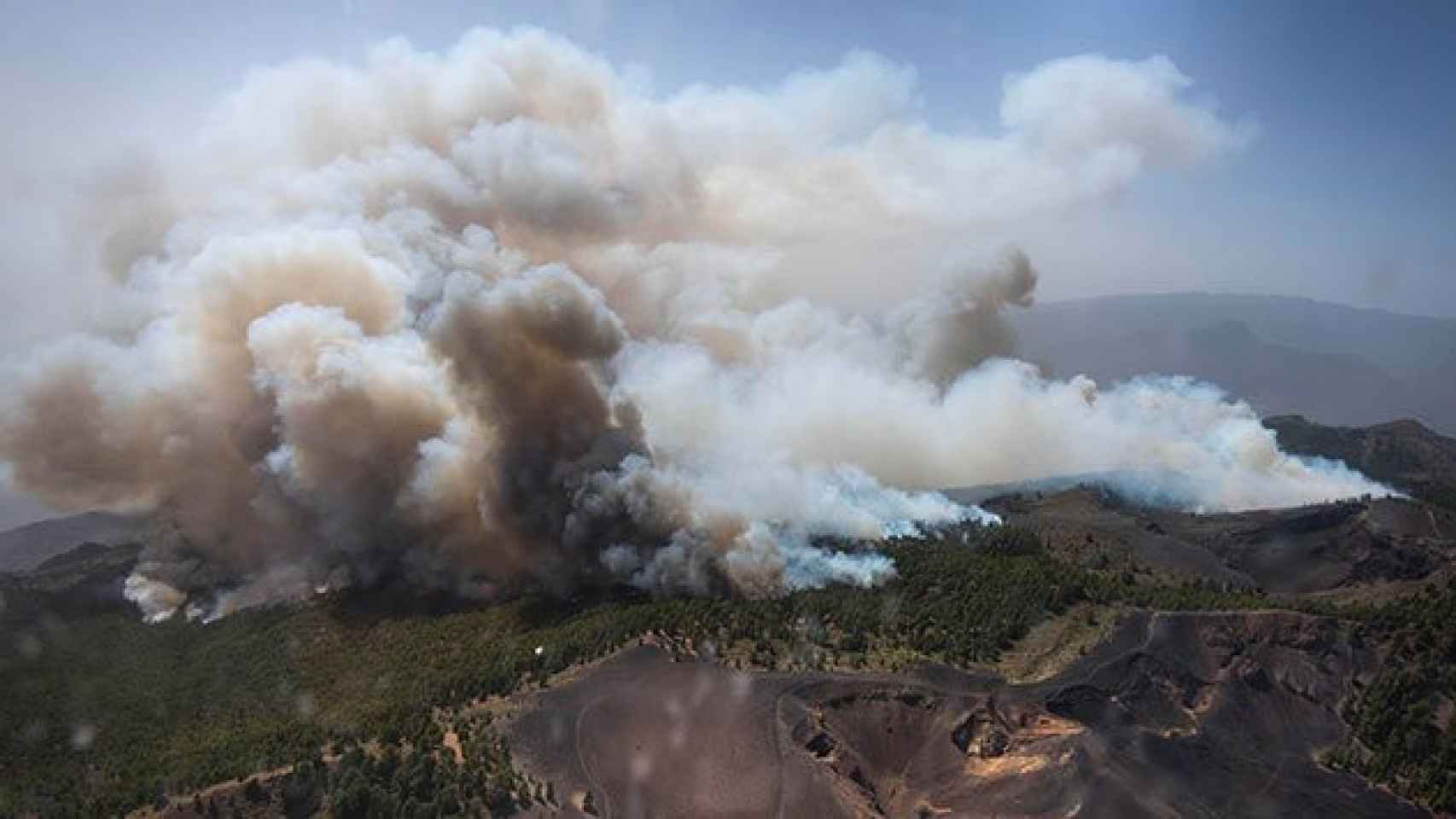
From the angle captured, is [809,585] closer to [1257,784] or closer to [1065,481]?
[1257,784]

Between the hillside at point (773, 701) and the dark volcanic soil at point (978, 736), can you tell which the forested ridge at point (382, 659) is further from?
the dark volcanic soil at point (978, 736)

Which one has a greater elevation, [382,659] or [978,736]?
[382,659]

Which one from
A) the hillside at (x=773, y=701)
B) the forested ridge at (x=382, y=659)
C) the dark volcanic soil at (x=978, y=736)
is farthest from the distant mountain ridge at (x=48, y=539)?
the dark volcanic soil at (x=978, y=736)

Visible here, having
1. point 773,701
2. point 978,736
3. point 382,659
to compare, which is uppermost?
point 773,701

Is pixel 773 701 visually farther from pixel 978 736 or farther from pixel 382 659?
pixel 382 659

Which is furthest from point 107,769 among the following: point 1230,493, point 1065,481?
point 1230,493

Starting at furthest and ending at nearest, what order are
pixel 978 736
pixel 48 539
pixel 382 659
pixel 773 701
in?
pixel 48 539
pixel 382 659
pixel 773 701
pixel 978 736

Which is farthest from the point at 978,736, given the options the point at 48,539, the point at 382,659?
the point at 48,539

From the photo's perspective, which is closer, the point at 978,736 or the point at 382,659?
the point at 978,736
